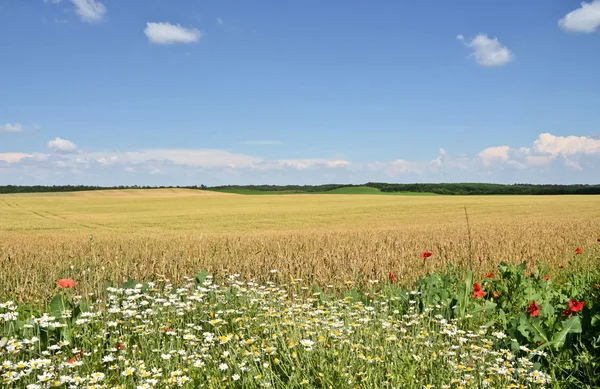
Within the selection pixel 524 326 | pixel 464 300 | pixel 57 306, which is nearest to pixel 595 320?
pixel 524 326

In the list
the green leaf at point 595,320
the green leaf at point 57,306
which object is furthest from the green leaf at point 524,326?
the green leaf at point 57,306

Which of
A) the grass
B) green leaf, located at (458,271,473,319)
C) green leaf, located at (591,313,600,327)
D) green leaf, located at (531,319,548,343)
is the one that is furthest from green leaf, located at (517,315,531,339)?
green leaf, located at (458,271,473,319)

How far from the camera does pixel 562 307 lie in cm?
574

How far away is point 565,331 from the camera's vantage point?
4.88 meters

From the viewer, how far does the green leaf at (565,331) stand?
16.0 ft

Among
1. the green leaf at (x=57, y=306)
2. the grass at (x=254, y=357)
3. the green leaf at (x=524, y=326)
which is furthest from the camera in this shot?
the green leaf at (x=57, y=306)

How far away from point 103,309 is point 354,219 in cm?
2722

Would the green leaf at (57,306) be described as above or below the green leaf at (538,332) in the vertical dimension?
above

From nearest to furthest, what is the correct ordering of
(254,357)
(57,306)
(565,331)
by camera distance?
(254,357)
(565,331)
(57,306)

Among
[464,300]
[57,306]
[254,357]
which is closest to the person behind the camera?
[254,357]

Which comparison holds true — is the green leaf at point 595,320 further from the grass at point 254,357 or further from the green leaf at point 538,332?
the grass at point 254,357

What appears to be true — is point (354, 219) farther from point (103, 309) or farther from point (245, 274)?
point (103, 309)

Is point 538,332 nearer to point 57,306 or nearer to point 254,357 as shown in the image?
point 254,357

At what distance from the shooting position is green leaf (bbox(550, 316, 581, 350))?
4.86 meters
